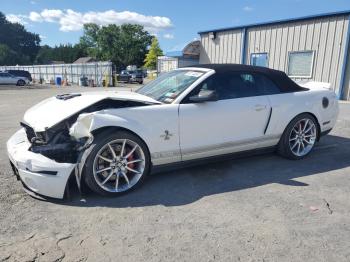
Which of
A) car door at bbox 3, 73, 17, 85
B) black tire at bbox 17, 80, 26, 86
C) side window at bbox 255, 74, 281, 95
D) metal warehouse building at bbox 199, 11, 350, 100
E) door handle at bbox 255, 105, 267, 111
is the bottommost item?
black tire at bbox 17, 80, 26, 86

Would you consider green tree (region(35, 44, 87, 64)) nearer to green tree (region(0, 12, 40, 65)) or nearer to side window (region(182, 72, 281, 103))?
green tree (region(0, 12, 40, 65))

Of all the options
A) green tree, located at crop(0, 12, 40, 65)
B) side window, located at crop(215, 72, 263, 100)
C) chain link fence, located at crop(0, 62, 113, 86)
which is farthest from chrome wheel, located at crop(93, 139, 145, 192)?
green tree, located at crop(0, 12, 40, 65)

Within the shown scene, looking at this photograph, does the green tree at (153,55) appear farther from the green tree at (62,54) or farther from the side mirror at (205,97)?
the side mirror at (205,97)

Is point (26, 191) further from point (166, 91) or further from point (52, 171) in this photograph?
point (166, 91)

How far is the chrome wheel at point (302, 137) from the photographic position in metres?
4.66

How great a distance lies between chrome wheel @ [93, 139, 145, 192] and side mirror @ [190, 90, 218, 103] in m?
0.90

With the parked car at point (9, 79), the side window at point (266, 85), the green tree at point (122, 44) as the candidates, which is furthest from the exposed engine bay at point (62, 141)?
the green tree at point (122, 44)

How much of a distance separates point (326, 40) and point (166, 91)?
12.7m

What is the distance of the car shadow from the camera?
3.35m

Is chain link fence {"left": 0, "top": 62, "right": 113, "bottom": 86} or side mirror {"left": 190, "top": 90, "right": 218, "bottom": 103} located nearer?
side mirror {"left": 190, "top": 90, "right": 218, "bottom": 103}

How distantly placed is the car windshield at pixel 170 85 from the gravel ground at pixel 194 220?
108 centimetres

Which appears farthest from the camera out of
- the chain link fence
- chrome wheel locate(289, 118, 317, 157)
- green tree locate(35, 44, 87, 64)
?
green tree locate(35, 44, 87, 64)

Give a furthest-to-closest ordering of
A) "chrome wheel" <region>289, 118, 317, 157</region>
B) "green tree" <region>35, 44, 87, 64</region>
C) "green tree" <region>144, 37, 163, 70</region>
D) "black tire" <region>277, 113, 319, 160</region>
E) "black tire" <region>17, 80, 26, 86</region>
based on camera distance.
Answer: "green tree" <region>35, 44, 87, 64</region> → "green tree" <region>144, 37, 163, 70</region> → "black tire" <region>17, 80, 26, 86</region> → "chrome wheel" <region>289, 118, 317, 157</region> → "black tire" <region>277, 113, 319, 160</region>

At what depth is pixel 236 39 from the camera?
17578 mm
